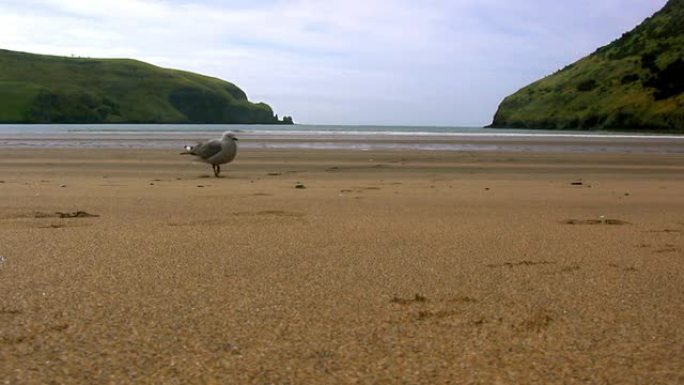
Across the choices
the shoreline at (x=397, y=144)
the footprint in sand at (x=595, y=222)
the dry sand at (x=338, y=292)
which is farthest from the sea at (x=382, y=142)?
the dry sand at (x=338, y=292)

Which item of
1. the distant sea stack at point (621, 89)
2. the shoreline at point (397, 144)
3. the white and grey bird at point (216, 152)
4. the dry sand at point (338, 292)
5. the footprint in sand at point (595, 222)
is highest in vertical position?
the distant sea stack at point (621, 89)

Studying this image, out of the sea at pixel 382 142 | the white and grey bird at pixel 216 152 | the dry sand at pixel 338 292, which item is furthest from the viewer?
the sea at pixel 382 142

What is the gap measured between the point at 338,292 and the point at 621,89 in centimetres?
7788

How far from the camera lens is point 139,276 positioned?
3.12 metres

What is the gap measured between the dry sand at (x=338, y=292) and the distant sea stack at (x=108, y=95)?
138714 millimetres

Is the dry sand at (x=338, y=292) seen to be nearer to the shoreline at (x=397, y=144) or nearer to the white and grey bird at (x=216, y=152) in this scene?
the white and grey bird at (x=216, y=152)

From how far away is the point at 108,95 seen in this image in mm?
163250

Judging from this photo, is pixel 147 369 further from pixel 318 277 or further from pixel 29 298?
pixel 318 277

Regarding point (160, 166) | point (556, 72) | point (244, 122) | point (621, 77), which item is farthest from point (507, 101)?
point (160, 166)

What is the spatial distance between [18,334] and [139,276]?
90 cm

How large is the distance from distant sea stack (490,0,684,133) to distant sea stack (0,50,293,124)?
82.9m

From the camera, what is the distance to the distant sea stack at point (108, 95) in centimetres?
13750

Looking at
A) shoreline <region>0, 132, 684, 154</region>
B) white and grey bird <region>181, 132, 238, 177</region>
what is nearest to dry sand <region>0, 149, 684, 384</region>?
white and grey bird <region>181, 132, 238, 177</region>

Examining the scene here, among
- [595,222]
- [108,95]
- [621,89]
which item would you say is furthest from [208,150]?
[108,95]
